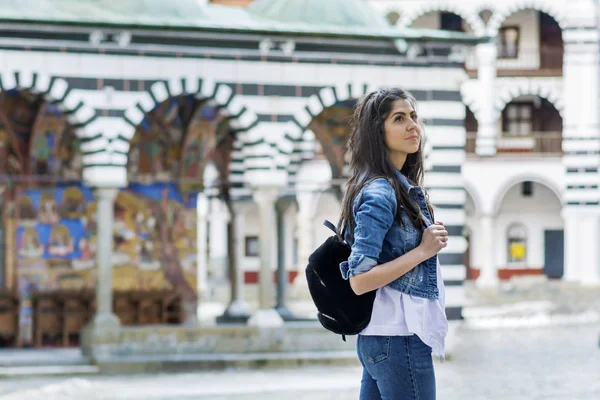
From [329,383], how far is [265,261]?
8.30ft

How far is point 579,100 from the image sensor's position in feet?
117

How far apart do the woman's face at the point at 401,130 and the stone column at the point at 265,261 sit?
36.2 feet

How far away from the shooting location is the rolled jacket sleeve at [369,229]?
478 cm

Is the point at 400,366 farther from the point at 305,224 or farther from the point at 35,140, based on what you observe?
the point at 305,224

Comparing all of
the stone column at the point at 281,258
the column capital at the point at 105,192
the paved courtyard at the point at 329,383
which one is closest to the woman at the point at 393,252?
the paved courtyard at the point at 329,383

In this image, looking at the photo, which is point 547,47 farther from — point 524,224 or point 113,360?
point 113,360

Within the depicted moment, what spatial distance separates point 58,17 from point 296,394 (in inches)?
208

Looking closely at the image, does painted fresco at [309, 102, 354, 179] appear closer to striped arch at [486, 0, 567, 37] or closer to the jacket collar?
the jacket collar

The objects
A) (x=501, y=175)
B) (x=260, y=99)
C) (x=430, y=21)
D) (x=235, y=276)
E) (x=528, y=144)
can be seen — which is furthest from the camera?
(x=430, y=21)

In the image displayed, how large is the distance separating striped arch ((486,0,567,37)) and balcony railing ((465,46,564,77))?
40.1 inches

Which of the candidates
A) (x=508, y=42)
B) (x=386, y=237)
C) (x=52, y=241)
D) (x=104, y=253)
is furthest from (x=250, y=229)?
(x=386, y=237)

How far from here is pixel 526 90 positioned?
3750 centimetres

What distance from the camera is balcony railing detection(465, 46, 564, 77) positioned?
123 feet

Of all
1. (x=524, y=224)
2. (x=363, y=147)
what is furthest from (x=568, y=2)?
(x=363, y=147)
